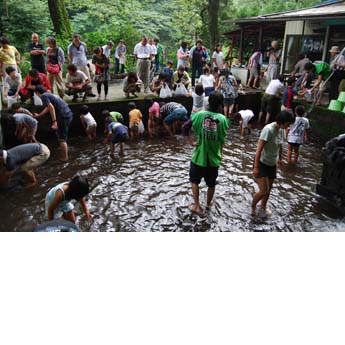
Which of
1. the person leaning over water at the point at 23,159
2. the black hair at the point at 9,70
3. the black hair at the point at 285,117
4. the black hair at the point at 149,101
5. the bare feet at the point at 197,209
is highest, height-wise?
the black hair at the point at 9,70

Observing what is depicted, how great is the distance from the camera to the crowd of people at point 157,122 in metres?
5.14

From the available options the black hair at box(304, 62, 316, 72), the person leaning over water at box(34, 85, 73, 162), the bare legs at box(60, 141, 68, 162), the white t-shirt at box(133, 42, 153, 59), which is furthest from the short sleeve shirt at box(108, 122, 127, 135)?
the black hair at box(304, 62, 316, 72)

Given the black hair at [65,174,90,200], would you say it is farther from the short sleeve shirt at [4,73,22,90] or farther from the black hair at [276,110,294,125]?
the short sleeve shirt at [4,73,22,90]

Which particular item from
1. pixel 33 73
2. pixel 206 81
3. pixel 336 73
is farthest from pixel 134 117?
pixel 336 73

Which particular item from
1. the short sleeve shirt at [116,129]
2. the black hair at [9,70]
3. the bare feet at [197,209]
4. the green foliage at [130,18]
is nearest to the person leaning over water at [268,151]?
the bare feet at [197,209]

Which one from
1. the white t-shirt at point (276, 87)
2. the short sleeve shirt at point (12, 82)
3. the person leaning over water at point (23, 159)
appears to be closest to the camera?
the person leaning over water at point (23, 159)

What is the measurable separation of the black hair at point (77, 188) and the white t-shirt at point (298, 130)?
493 cm

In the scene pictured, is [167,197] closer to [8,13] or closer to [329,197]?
[329,197]

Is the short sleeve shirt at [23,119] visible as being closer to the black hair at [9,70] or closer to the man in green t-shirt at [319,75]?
the black hair at [9,70]

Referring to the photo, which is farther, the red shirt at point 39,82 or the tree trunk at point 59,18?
the tree trunk at point 59,18

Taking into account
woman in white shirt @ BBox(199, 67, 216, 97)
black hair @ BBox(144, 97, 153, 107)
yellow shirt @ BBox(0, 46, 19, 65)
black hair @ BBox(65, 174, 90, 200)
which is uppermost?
yellow shirt @ BBox(0, 46, 19, 65)

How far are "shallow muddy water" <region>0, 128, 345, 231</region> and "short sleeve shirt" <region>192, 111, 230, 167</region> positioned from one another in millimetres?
911

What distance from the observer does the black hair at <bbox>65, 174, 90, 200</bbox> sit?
4000mm

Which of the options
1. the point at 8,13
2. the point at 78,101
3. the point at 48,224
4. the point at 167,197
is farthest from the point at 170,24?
the point at 48,224
